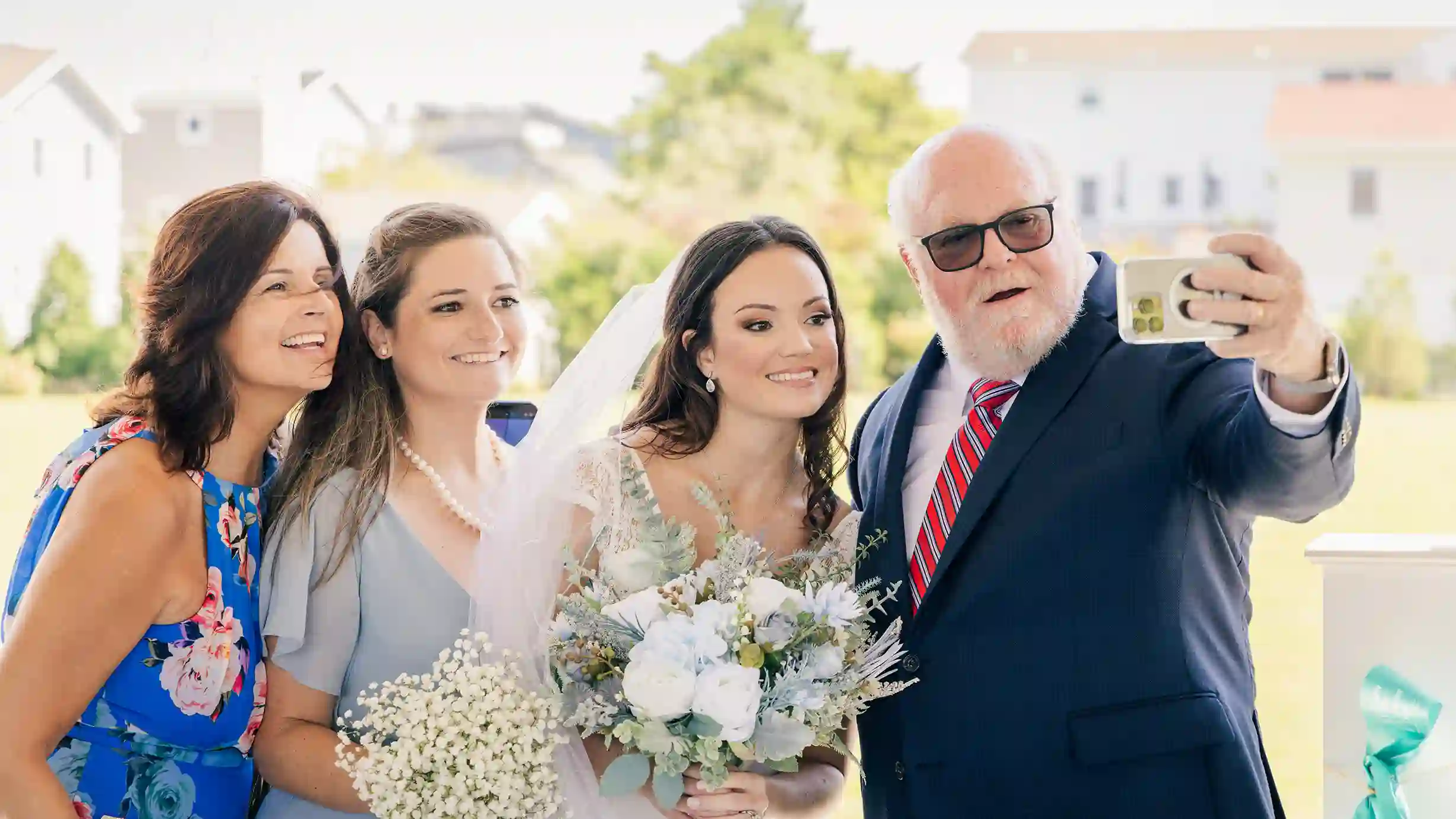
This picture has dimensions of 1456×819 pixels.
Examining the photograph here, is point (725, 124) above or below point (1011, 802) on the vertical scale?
above


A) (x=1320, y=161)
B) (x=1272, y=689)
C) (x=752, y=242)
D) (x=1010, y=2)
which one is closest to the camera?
(x=752, y=242)

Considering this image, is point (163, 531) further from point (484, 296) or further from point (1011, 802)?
point (1011, 802)

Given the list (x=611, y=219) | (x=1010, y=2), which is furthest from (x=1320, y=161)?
(x=611, y=219)

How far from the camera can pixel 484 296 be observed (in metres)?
2.46

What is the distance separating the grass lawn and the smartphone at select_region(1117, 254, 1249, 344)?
8927 millimetres

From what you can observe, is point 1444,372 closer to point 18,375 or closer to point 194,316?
point 18,375

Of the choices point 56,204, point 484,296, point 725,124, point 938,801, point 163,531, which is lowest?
point 938,801

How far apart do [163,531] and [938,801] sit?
1.25m

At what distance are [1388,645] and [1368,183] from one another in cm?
1415

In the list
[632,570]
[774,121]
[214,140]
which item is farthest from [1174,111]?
[632,570]

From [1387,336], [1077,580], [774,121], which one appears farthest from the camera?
[774,121]

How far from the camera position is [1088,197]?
49.4 ft

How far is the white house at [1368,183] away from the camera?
14570 mm

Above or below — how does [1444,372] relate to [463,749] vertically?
above
